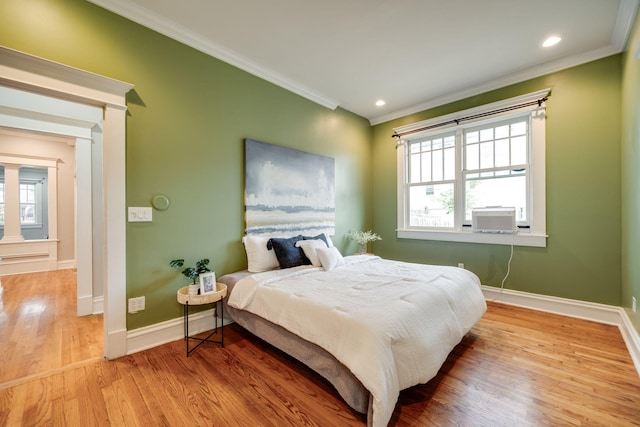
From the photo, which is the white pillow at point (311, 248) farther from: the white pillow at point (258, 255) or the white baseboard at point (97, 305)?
the white baseboard at point (97, 305)

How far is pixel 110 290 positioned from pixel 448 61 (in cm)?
402

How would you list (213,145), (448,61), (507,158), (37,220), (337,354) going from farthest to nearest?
(37,220) < (507,158) < (448,61) < (213,145) < (337,354)

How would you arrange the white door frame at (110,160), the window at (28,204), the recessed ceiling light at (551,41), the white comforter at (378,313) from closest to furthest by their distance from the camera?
the white comforter at (378,313)
the white door frame at (110,160)
the recessed ceiling light at (551,41)
the window at (28,204)

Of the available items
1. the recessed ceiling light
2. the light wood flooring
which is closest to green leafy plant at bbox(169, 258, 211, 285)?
the light wood flooring

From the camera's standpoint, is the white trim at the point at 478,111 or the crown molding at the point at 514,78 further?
the white trim at the point at 478,111

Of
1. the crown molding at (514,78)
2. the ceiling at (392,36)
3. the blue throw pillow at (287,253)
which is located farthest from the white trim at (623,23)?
the blue throw pillow at (287,253)

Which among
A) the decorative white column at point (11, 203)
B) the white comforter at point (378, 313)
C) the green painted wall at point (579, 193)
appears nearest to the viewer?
the white comforter at point (378, 313)

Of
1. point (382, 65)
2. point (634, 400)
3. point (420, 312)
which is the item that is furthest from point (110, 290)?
point (634, 400)

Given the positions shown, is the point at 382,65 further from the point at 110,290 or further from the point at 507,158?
the point at 110,290

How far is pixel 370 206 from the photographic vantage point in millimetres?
4691

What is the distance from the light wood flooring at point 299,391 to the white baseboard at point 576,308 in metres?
0.17

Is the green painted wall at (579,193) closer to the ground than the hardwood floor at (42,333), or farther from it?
farther from it

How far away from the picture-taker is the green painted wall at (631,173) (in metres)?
2.04

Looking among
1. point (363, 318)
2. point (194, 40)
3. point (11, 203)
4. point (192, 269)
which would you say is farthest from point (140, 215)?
point (11, 203)
